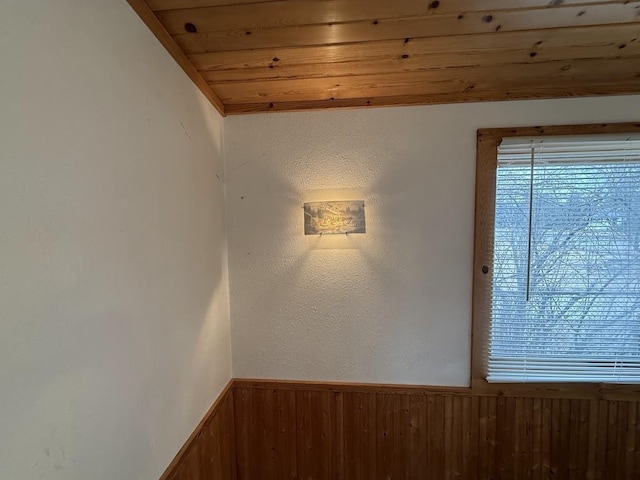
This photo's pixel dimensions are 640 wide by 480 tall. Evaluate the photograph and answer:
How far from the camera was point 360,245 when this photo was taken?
5.26ft

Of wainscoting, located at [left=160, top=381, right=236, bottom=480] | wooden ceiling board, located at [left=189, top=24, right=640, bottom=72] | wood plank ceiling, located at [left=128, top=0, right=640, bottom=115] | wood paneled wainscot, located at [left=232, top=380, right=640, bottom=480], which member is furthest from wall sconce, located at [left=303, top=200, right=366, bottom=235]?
wainscoting, located at [left=160, top=381, right=236, bottom=480]

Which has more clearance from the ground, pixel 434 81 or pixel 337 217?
pixel 434 81

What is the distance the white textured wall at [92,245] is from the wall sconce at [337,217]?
0.64 meters

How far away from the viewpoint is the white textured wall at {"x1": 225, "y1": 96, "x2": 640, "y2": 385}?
1549 millimetres

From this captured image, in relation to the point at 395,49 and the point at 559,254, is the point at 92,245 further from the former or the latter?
the point at 559,254

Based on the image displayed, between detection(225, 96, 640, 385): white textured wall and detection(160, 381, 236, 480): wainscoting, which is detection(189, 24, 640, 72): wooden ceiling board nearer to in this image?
detection(225, 96, 640, 385): white textured wall

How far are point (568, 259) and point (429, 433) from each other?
1217 millimetres

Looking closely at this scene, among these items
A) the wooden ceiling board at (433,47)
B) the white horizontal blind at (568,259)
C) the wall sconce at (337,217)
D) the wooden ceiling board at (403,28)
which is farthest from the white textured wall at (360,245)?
the wooden ceiling board at (403,28)

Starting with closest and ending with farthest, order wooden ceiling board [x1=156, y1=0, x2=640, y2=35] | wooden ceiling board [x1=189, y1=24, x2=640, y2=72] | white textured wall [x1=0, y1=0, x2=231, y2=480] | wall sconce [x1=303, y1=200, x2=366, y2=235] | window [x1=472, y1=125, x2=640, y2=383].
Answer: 1. white textured wall [x1=0, y1=0, x2=231, y2=480]
2. wooden ceiling board [x1=156, y1=0, x2=640, y2=35]
3. wooden ceiling board [x1=189, y1=24, x2=640, y2=72]
4. window [x1=472, y1=125, x2=640, y2=383]
5. wall sconce [x1=303, y1=200, x2=366, y2=235]

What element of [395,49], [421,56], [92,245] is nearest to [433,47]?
[421,56]

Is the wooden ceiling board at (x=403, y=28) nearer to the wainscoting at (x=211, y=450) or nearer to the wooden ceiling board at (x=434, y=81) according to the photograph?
the wooden ceiling board at (x=434, y=81)

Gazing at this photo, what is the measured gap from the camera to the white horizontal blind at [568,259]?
4.79 ft

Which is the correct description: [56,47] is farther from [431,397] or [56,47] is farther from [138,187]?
[431,397]

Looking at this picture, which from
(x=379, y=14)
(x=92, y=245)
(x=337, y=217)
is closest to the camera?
(x=92, y=245)
